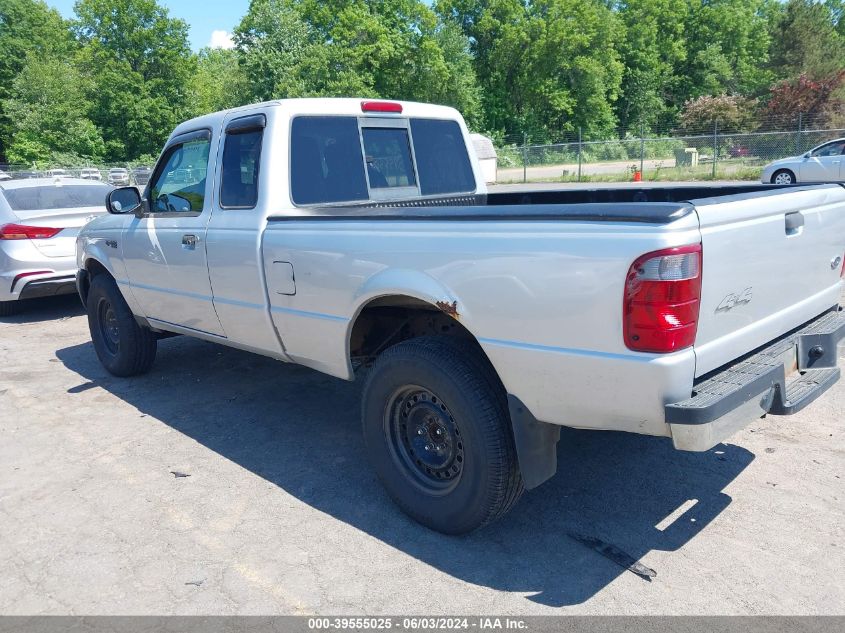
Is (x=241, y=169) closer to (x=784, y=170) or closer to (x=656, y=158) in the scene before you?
(x=784, y=170)

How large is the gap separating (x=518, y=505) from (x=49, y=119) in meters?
49.1

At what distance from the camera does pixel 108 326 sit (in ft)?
20.3

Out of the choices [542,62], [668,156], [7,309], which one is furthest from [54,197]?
[542,62]

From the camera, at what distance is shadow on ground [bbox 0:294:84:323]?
8938 millimetres

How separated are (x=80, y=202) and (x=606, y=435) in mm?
7636

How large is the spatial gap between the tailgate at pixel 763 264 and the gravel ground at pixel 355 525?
3.05 ft

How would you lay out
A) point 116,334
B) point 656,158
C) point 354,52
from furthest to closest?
point 354,52 < point 656,158 < point 116,334

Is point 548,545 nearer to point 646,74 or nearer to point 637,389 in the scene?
point 637,389

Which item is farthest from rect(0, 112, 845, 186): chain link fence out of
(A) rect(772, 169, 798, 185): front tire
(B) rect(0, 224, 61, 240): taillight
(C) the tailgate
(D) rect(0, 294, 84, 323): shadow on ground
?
(C) the tailgate

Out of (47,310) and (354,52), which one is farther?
(354,52)

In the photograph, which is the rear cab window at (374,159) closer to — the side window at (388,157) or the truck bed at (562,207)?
the side window at (388,157)

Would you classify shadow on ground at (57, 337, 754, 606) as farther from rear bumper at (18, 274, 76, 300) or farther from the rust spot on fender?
rear bumper at (18, 274, 76, 300)

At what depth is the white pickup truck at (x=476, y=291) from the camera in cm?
255

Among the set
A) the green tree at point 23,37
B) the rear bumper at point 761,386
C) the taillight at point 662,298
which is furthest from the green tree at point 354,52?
the taillight at point 662,298
